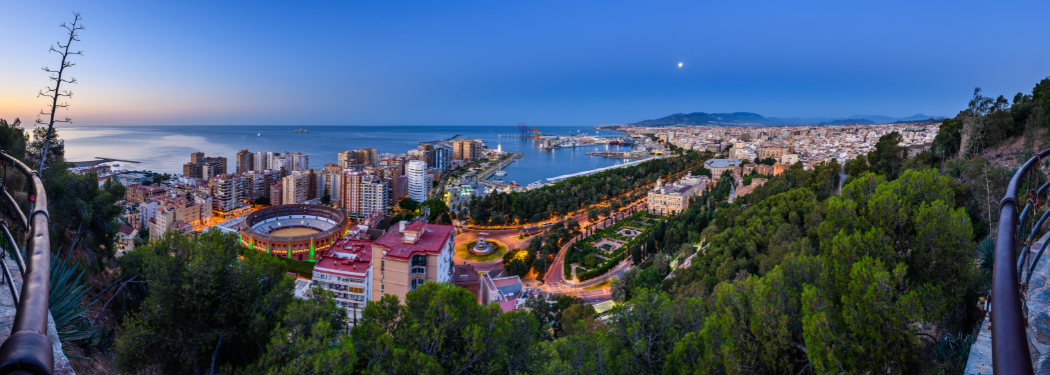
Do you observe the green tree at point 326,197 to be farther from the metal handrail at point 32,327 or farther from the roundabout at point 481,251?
the metal handrail at point 32,327

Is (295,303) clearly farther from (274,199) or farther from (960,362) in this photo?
(274,199)

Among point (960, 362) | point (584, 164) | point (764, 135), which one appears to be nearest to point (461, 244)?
point (960, 362)

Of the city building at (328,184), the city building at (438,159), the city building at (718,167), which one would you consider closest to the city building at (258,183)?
the city building at (328,184)


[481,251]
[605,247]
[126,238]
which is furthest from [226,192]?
[605,247]

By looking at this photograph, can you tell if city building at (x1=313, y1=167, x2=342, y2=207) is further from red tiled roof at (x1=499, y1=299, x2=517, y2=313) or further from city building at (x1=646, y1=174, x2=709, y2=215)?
red tiled roof at (x1=499, y1=299, x2=517, y2=313)

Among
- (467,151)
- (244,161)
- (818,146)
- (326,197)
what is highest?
(818,146)

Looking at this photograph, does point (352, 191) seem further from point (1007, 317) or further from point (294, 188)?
point (1007, 317)
